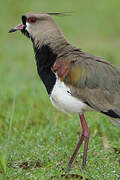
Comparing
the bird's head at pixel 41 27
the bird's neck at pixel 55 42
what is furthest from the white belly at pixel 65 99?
the bird's head at pixel 41 27

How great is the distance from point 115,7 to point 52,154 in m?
8.56

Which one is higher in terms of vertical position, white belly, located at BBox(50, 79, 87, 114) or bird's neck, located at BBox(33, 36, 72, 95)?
bird's neck, located at BBox(33, 36, 72, 95)

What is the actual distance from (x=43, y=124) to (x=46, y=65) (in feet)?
6.37

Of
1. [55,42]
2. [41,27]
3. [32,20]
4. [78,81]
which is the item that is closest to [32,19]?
[32,20]

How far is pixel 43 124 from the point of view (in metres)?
6.36

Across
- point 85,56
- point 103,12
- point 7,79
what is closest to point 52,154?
point 85,56

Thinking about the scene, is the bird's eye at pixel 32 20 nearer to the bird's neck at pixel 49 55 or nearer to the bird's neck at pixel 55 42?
the bird's neck at pixel 55 42

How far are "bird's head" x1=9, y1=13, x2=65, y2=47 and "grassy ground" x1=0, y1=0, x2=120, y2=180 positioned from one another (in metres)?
0.83

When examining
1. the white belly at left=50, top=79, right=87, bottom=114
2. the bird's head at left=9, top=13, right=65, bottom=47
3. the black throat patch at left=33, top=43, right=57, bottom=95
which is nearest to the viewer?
the white belly at left=50, top=79, right=87, bottom=114

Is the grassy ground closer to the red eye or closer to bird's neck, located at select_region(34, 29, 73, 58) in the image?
bird's neck, located at select_region(34, 29, 73, 58)

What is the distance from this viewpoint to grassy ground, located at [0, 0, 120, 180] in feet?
14.7

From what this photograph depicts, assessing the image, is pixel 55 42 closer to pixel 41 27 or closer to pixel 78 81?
pixel 41 27

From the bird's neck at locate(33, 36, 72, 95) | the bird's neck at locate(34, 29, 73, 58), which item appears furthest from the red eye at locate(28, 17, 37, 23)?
the bird's neck at locate(33, 36, 72, 95)

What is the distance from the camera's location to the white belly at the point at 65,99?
4373mm
